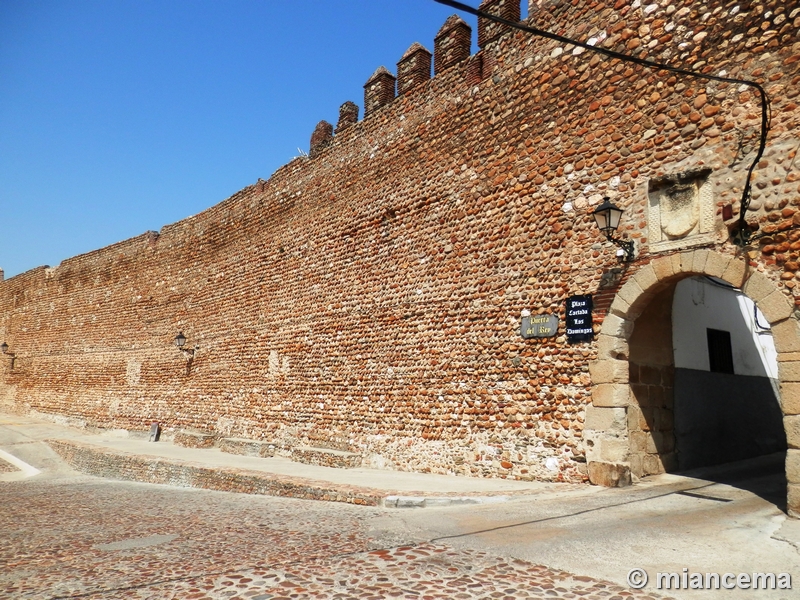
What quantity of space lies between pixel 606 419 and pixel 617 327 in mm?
1025

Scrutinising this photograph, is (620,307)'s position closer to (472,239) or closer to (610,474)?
(610,474)

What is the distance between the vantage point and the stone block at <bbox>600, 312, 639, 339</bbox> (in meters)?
6.58

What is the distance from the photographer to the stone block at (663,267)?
6.15 meters

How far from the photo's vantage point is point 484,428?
25.9 ft

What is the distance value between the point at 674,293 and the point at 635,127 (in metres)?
2.34

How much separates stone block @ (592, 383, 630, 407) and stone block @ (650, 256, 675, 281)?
1281 millimetres

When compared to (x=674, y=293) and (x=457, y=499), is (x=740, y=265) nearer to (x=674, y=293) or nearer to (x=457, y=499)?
(x=674, y=293)

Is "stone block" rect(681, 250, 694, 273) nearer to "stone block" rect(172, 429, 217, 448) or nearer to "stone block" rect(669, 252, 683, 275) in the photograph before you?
"stone block" rect(669, 252, 683, 275)

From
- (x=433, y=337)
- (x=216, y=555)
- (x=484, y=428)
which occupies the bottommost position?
(x=216, y=555)

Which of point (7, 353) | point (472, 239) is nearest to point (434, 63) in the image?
point (472, 239)

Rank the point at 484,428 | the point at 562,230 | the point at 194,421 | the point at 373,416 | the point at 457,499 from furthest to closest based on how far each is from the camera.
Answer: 1. the point at 194,421
2. the point at 373,416
3. the point at 484,428
4. the point at 562,230
5. the point at 457,499

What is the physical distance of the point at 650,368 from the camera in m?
7.22

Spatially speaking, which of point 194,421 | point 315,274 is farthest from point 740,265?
point 194,421

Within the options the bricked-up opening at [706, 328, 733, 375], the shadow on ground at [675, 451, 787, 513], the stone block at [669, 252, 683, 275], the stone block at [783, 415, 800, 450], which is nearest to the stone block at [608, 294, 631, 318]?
the stone block at [669, 252, 683, 275]
